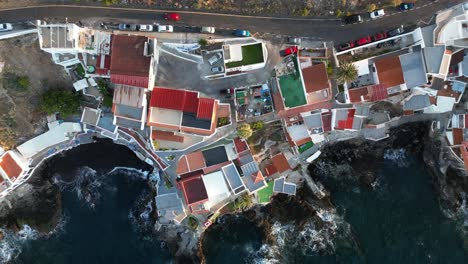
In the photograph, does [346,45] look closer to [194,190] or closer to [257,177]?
[257,177]

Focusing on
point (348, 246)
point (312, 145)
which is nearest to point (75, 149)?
point (312, 145)

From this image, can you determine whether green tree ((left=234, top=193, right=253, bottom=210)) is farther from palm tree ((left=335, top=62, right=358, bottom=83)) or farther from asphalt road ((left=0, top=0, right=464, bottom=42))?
asphalt road ((left=0, top=0, right=464, bottom=42))

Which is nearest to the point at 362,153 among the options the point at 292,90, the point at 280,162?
the point at 280,162

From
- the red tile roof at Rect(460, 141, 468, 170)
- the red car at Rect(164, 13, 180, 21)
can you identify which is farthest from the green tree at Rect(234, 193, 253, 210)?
the red tile roof at Rect(460, 141, 468, 170)

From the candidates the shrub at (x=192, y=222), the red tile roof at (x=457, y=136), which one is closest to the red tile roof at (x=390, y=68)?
the red tile roof at (x=457, y=136)

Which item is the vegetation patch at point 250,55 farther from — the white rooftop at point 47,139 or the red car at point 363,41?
the white rooftop at point 47,139
